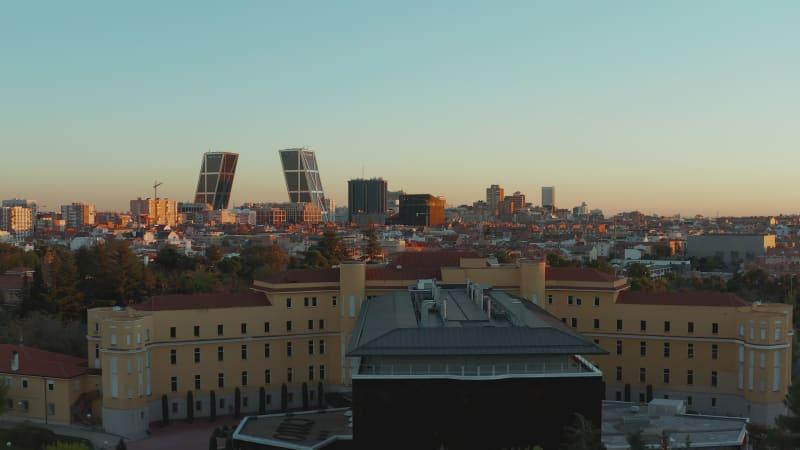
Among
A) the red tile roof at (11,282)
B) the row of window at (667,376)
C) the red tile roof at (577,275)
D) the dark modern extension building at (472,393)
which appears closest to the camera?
the dark modern extension building at (472,393)

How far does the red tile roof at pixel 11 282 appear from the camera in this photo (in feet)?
204

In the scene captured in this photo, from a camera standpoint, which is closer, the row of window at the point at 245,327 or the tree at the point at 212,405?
the row of window at the point at 245,327

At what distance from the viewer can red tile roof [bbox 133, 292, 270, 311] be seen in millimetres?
37156

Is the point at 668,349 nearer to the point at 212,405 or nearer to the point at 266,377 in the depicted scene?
the point at 266,377

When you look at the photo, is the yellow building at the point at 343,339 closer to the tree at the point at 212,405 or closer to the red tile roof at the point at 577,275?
the red tile roof at the point at 577,275

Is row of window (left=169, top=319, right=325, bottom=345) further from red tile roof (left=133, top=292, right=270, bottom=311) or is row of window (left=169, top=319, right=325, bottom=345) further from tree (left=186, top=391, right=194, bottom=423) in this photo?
tree (left=186, top=391, right=194, bottom=423)

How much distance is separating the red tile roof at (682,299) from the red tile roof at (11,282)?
153ft

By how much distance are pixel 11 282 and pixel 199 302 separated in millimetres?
33657

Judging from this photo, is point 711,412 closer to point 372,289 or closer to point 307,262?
point 372,289

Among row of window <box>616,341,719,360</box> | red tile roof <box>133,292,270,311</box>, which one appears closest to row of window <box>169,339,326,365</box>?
red tile roof <box>133,292,270,311</box>

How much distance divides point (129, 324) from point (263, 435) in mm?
8051

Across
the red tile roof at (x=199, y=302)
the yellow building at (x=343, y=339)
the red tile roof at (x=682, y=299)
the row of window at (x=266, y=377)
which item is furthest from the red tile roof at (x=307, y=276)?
the red tile roof at (x=682, y=299)

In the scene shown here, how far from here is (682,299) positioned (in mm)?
38375

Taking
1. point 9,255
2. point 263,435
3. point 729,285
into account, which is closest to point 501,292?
point 263,435
